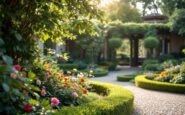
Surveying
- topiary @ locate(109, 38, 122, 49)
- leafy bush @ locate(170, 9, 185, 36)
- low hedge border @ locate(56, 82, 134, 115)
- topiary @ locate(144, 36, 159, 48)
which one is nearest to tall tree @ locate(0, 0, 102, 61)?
low hedge border @ locate(56, 82, 134, 115)

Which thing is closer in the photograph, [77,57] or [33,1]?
[33,1]

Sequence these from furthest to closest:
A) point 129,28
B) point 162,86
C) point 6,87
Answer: point 129,28
point 162,86
point 6,87

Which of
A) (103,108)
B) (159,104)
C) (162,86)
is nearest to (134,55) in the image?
(162,86)

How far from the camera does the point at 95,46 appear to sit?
71.3 ft

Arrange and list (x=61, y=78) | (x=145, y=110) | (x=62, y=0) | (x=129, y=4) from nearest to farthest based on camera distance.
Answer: (x=62, y=0), (x=61, y=78), (x=145, y=110), (x=129, y=4)

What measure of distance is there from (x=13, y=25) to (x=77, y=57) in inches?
749

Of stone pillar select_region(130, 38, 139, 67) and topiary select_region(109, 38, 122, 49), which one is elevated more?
topiary select_region(109, 38, 122, 49)

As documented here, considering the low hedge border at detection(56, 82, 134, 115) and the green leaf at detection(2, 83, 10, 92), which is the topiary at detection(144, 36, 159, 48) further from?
the green leaf at detection(2, 83, 10, 92)

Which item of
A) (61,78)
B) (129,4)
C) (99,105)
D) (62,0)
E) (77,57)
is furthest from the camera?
(129,4)

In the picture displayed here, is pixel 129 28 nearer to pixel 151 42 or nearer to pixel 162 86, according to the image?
pixel 151 42

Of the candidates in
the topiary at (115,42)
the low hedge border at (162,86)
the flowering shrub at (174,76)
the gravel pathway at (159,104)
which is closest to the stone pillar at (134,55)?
the topiary at (115,42)

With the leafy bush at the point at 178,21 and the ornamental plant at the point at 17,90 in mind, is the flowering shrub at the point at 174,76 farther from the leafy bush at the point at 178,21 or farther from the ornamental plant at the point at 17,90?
the leafy bush at the point at 178,21

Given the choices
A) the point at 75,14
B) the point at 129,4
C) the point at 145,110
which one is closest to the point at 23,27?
the point at 75,14

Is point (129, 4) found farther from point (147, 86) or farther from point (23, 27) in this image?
point (23, 27)
